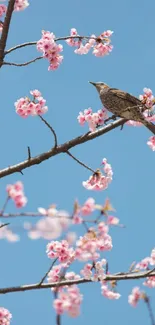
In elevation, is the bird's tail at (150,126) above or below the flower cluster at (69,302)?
above

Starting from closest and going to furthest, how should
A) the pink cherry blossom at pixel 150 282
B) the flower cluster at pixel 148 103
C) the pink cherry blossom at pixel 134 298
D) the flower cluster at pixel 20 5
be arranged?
the pink cherry blossom at pixel 134 298 → the pink cherry blossom at pixel 150 282 → the flower cluster at pixel 148 103 → the flower cluster at pixel 20 5

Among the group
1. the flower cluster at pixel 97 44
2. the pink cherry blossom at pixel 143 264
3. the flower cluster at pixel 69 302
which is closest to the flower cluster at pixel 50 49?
the flower cluster at pixel 97 44

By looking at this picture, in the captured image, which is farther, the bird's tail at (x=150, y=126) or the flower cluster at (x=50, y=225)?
the bird's tail at (x=150, y=126)

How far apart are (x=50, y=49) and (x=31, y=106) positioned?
1019 millimetres

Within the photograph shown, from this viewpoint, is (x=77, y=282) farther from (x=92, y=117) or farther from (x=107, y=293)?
(x=92, y=117)

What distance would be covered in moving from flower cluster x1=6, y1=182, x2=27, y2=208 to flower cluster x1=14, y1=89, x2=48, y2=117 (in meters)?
2.85

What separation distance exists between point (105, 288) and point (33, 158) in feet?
5.76

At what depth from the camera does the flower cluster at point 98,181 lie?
23.0ft

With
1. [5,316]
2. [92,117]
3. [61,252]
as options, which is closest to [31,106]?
[92,117]

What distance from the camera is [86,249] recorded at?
14.8ft

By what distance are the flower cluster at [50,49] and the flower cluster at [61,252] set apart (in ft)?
8.93

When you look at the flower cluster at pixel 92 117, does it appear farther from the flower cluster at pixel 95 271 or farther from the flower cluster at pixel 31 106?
the flower cluster at pixel 95 271

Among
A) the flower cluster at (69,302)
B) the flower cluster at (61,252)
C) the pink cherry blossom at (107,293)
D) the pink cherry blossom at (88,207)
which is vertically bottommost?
the flower cluster at (69,302)

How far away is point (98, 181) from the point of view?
7.02 metres
